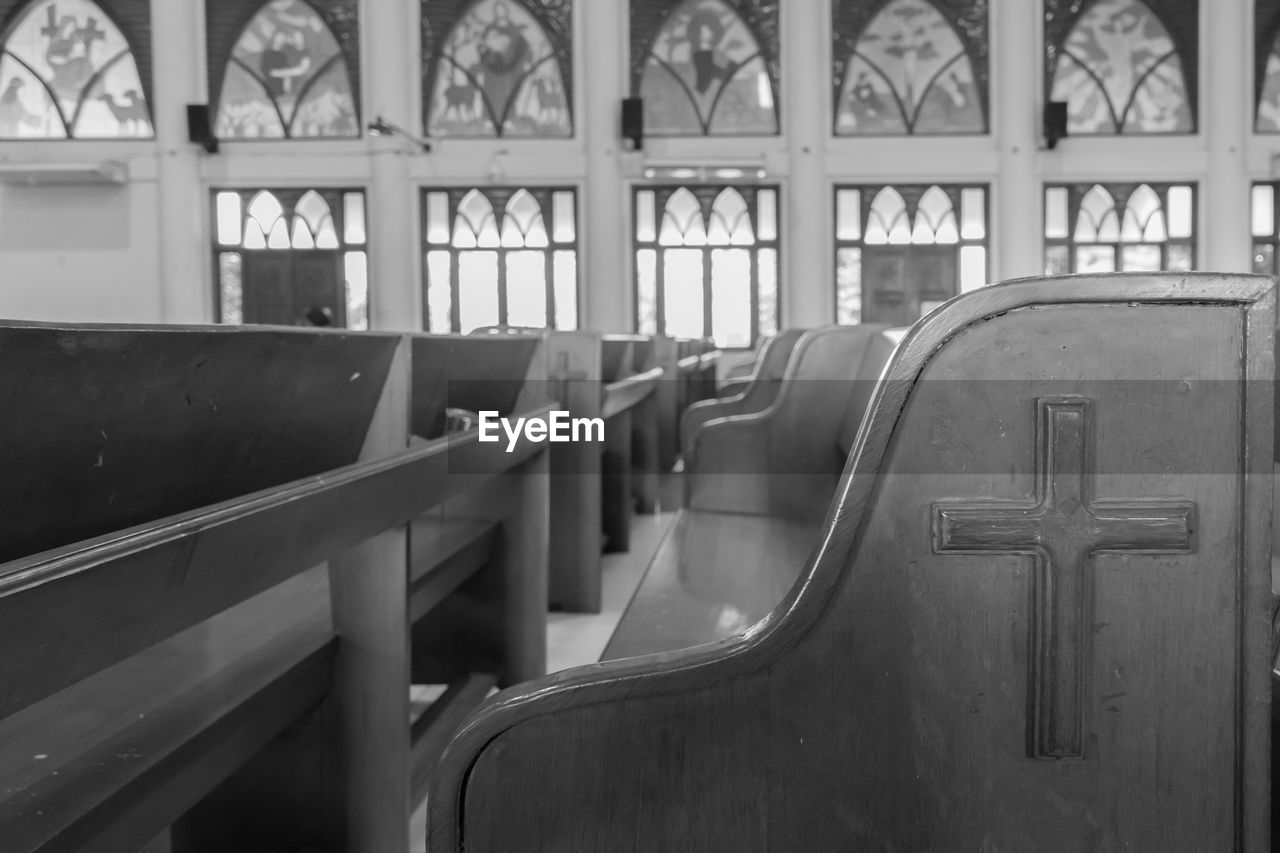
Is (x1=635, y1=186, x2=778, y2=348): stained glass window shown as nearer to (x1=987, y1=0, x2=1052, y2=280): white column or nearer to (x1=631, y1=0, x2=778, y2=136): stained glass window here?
(x1=631, y1=0, x2=778, y2=136): stained glass window

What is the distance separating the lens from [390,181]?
12836 millimetres

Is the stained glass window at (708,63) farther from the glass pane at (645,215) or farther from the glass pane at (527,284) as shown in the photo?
the glass pane at (527,284)

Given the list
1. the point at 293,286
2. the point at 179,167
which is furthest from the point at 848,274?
the point at 179,167

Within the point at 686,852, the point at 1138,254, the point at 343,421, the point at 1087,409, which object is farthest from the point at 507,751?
the point at 1138,254

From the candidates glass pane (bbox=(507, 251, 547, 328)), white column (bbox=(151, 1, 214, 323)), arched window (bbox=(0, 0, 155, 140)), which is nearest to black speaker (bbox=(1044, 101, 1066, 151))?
glass pane (bbox=(507, 251, 547, 328))

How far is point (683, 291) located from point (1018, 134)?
4358mm

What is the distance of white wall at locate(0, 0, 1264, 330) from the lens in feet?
41.5

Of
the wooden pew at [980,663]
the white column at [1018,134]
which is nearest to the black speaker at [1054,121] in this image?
the white column at [1018,134]

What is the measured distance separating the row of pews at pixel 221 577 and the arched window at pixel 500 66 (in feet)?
36.6

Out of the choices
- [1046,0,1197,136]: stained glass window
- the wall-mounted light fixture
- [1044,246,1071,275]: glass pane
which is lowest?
[1044,246,1071,275]: glass pane

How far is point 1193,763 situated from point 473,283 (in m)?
12.7

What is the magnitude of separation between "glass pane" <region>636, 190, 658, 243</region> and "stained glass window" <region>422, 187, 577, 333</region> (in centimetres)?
79

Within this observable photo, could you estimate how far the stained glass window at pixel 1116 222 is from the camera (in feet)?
42.4

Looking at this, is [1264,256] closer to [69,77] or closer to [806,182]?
[806,182]
